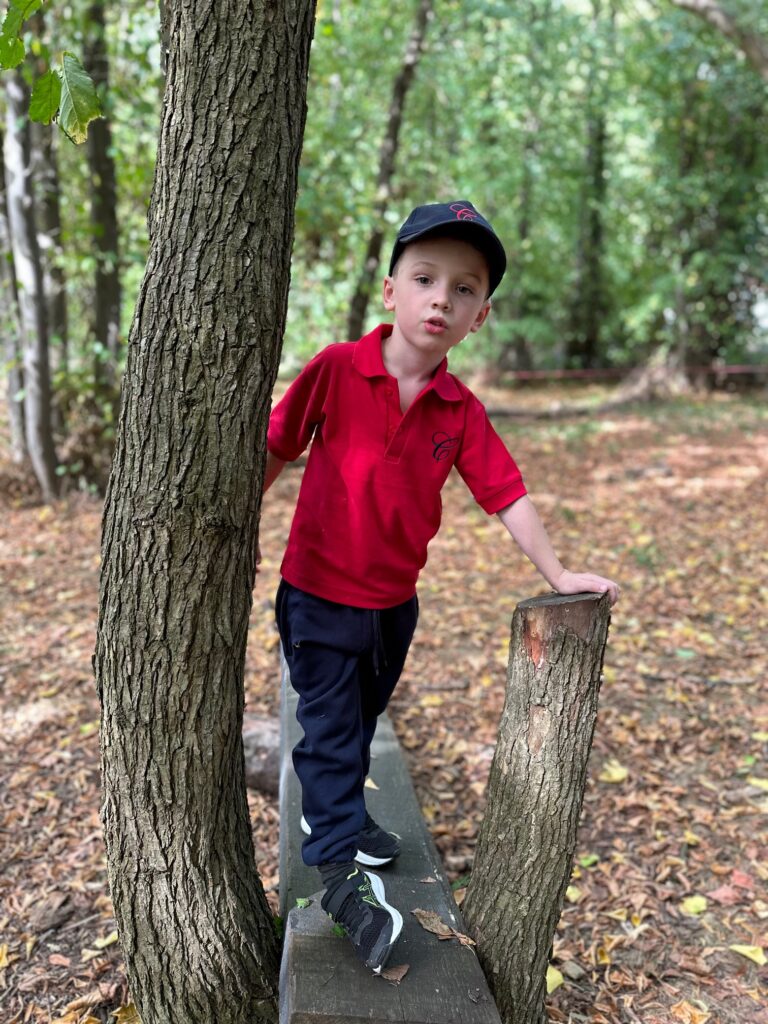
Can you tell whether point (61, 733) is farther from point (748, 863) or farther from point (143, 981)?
point (748, 863)

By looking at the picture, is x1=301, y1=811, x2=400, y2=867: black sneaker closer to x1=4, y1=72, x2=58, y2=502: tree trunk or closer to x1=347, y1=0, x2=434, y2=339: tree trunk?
x1=4, y1=72, x2=58, y2=502: tree trunk

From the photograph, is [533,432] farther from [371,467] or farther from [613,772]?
[371,467]

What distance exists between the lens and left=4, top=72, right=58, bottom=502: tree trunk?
6.48 metres

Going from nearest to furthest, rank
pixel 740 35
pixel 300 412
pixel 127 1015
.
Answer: pixel 300 412, pixel 127 1015, pixel 740 35

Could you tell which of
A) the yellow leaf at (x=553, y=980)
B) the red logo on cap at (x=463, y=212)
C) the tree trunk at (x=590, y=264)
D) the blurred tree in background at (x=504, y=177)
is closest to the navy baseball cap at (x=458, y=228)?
the red logo on cap at (x=463, y=212)

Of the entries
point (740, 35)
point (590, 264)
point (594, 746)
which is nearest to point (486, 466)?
point (594, 746)

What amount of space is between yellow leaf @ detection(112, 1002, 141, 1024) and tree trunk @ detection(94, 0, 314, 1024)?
0.96 feet

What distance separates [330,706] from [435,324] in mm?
986

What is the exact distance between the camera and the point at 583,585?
1.97 metres

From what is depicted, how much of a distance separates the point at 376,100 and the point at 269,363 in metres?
12.0

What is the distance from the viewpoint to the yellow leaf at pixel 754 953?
8.58 feet

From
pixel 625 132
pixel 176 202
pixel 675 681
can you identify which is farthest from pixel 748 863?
pixel 625 132

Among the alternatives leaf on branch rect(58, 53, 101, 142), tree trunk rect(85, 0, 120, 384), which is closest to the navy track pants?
leaf on branch rect(58, 53, 101, 142)

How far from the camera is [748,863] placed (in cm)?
309
